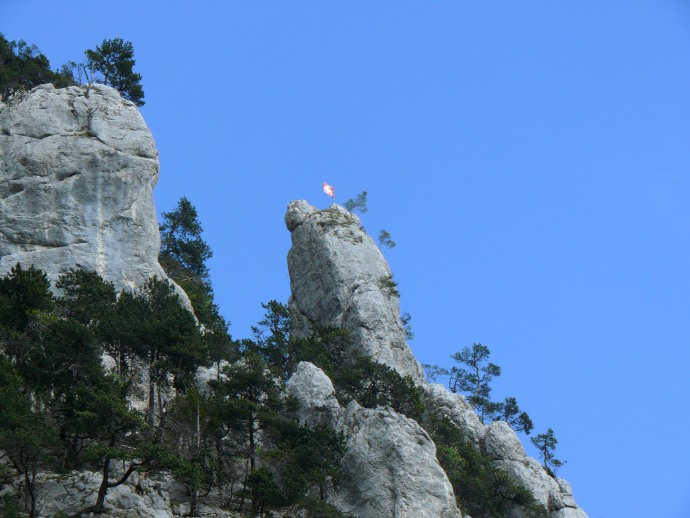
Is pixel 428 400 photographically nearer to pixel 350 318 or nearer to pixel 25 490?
pixel 350 318

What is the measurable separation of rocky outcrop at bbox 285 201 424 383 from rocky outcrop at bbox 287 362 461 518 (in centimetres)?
1524

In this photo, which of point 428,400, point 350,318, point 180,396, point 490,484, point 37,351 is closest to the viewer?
point 37,351

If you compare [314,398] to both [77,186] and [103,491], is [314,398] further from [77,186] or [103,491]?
[77,186]

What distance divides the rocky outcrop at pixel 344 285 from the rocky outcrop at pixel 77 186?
12259mm

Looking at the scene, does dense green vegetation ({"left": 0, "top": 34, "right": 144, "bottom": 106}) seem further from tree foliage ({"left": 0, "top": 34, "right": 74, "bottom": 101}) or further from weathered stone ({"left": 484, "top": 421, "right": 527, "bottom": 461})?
weathered stone ({"left": 484, "top": 421, "right": 527, "bottom": 461})

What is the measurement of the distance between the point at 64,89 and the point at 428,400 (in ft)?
115

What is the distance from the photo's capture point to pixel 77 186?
68875mm

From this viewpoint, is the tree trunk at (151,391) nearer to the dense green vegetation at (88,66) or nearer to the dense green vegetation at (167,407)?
the dense green vegetation at (167,407)

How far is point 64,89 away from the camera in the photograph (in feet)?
251

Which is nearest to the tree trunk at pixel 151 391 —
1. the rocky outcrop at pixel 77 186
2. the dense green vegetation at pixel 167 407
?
the dense green vegetation at pixel 167 407

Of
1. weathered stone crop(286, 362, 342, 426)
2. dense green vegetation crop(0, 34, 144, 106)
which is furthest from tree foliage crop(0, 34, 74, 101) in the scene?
weathered stone crop(286, 362, 342, 426)

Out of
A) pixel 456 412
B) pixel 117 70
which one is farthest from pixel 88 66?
pixel 456 412

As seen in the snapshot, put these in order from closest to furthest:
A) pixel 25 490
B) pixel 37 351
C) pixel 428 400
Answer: pixel 25 490 → pixel 37 351 → pixel 428 400

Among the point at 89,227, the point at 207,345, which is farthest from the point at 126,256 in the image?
the point at 207,345
